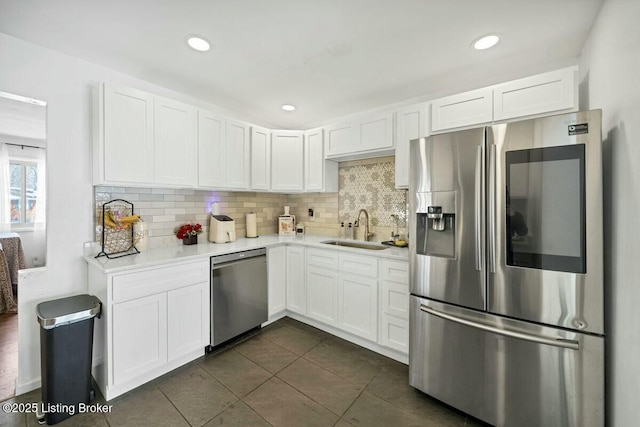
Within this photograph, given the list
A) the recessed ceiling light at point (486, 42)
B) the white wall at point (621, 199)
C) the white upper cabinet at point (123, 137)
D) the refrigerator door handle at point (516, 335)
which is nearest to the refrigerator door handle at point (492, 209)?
the refrigerator door handle at point (516, 335)

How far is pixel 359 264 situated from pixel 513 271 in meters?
1.30

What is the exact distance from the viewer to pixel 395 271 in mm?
2334

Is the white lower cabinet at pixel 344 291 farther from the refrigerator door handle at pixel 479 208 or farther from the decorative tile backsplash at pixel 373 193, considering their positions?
the refrigerator door handle at pixel 479 208

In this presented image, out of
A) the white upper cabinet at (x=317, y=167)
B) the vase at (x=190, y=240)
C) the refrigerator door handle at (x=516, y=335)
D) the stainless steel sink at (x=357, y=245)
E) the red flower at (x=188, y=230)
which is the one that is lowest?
the refrigerator door handle at (x=516, y=335)

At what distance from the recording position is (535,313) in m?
1.45

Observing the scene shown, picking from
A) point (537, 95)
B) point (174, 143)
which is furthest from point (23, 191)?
point (537, 95)

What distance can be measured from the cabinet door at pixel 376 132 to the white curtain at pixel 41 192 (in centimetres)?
273

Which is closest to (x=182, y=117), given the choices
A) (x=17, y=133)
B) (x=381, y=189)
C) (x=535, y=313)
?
(x=17, y=133)

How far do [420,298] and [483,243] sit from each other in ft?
1.92

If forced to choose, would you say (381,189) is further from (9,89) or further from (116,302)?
(9,89)

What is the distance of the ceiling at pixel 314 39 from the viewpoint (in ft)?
5.13

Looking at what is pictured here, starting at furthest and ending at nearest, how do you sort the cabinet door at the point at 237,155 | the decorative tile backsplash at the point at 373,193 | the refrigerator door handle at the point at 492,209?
the decorative tile backsplash at the point at 373,193
the cabinet door at the point at 237,155
the refrigerator door handle at the point at 492,209

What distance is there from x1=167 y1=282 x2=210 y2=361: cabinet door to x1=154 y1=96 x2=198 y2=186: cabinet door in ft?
3.35

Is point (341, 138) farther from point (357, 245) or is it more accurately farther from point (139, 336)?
point (139, 336)
